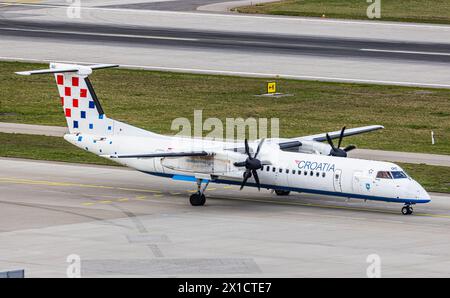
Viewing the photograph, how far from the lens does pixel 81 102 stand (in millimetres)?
60375

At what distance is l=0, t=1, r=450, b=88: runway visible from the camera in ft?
315

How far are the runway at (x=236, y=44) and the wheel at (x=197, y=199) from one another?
123ft

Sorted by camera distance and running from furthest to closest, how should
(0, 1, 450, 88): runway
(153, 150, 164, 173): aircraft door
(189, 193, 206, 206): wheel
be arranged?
(0, 1, 450, 88): runway
(153, 150, 164, 173): aircraft door
(189, 193, 206, 206): wheel

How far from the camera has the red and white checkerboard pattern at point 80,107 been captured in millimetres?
60156

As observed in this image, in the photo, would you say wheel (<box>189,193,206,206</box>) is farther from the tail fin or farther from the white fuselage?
the tail fin

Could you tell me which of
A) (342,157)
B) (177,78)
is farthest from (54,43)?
(342,157)

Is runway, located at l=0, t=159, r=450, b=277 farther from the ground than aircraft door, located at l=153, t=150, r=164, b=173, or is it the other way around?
aircraft door, located at l=153, t=150, r=164, b=173

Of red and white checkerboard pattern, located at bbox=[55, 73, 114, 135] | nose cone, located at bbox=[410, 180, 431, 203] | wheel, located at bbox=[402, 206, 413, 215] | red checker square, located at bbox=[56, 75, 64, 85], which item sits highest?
red checker square, located at bbox=[56, 75, 64, 85]

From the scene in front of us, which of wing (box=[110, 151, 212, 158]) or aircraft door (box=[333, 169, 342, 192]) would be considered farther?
wing (box=[110, 151, 212, 158])

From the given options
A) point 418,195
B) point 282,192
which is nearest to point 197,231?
point 282,192

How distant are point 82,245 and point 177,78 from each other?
153 ft

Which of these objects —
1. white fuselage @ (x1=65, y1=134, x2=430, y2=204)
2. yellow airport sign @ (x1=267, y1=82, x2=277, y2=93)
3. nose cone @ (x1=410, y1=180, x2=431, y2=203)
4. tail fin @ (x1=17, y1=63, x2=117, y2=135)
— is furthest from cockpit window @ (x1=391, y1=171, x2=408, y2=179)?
yellow airport sign @ (x1=267, y1=82, x2=277, y2=93)

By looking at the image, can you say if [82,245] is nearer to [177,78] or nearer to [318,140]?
[318,140]

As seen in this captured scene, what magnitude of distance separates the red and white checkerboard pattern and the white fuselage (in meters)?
0.64
